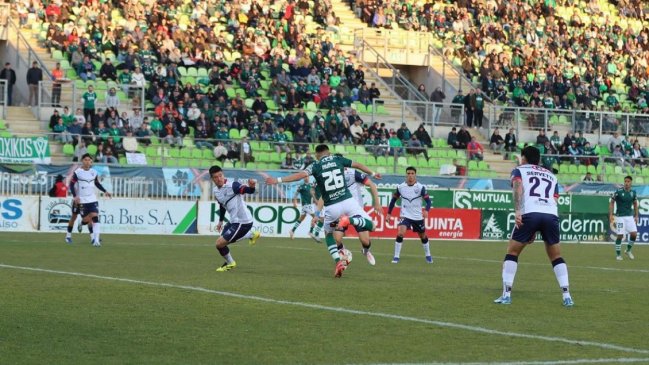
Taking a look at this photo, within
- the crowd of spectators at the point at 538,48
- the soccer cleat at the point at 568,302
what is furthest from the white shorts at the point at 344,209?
the crowd of spectators at the point at 538,48

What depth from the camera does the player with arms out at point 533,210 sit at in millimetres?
15219

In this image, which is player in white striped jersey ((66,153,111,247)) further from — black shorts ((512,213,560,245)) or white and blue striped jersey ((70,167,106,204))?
black shorts ((512,213,560,245))

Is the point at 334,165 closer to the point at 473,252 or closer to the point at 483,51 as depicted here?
the point at 473,252

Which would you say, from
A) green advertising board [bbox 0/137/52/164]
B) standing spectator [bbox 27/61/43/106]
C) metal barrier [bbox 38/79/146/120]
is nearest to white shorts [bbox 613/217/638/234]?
metal barrier [bbox 38/79/146/120]

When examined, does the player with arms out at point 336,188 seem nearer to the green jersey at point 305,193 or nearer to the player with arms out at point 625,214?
the player with arms out at point 625,214

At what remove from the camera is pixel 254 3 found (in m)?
48.8

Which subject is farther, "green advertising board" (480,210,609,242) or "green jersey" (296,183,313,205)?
"green advertising board" (480,210,609,242)

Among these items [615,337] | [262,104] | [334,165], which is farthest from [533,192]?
[262,104]

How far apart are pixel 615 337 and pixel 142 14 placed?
116 ft

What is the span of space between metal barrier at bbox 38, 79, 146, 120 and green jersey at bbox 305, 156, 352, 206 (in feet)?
69.3

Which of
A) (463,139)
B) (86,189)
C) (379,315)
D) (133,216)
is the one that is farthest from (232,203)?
(463,139)

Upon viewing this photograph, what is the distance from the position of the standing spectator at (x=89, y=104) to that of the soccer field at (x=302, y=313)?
1504 centimetres

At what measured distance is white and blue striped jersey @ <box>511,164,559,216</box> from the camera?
15.2 meters

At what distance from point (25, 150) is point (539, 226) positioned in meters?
24.2
